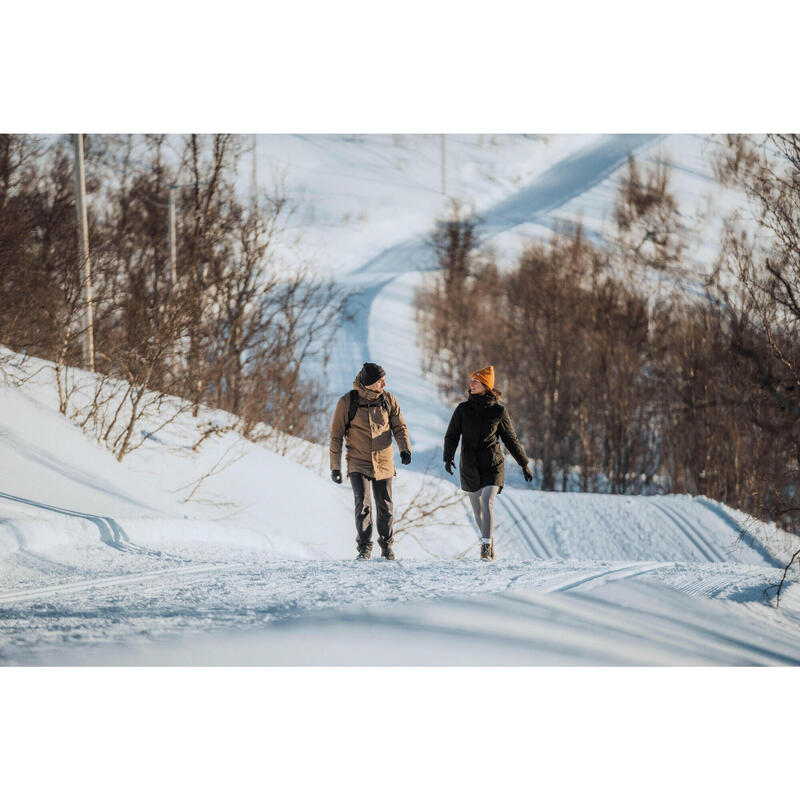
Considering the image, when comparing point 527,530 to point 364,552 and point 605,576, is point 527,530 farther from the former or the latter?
point 605,576

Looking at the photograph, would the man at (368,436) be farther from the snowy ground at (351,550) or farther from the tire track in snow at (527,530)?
the tire track in snow at (527,530)

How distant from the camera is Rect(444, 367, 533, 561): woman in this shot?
5.82 m

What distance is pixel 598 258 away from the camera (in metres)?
13.9

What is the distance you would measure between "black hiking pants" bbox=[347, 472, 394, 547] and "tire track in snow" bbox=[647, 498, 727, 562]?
585 centimetres

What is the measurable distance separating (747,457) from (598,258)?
3902 millimetres

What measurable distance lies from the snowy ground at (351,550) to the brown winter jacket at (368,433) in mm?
650

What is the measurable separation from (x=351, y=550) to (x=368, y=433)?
3.04 metres

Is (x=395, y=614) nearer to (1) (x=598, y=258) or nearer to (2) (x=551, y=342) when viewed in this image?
(1) (x=598, y=258)

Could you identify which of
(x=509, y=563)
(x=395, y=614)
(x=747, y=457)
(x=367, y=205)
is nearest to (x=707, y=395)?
(x=747, y=457)

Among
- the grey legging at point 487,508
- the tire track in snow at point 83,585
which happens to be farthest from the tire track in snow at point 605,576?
the tire track in snow at point 83,585

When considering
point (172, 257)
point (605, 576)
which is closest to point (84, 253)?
point (172, 257)

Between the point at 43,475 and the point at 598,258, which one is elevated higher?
the point at 598,258

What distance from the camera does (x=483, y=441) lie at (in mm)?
5832

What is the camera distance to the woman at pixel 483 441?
229 inches
